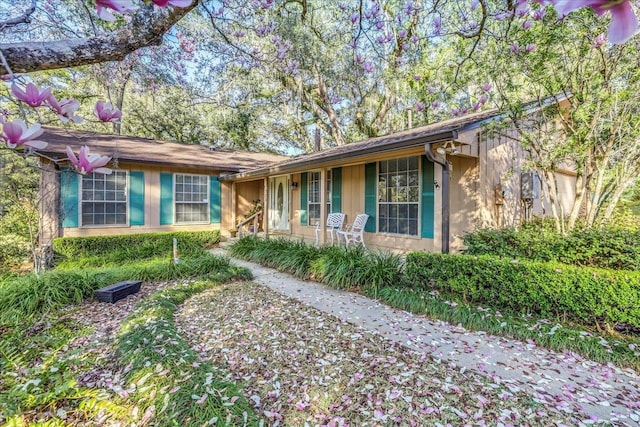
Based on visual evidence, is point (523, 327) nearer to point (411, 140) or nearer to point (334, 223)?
point (411, 140)

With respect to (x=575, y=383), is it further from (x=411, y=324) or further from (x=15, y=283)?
(x=15, y=283)

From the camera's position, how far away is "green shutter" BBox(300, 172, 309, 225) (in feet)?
31.8

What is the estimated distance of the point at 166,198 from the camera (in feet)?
31.3

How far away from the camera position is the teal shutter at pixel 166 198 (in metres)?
9.45

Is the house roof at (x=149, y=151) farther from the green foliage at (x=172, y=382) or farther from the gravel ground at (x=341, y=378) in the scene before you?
the gravel ground at (x=341, y=378)

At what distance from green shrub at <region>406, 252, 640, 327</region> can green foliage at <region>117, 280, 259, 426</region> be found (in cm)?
330

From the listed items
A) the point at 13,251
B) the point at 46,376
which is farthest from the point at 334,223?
the point at 13,251

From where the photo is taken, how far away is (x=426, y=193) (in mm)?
6531

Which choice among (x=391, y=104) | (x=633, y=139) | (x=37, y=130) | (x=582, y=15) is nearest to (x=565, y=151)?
(x=633, y=139)

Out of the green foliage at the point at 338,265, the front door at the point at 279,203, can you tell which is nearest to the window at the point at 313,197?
the front door at the point at 279,203

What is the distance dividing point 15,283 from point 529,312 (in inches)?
296

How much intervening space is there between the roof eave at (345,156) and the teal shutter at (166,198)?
1636 millimetres

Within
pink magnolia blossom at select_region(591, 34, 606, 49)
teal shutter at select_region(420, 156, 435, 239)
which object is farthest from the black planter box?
pink magnolia blossom at select_region(591, 34, 606, 49)

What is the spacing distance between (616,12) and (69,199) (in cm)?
1035
